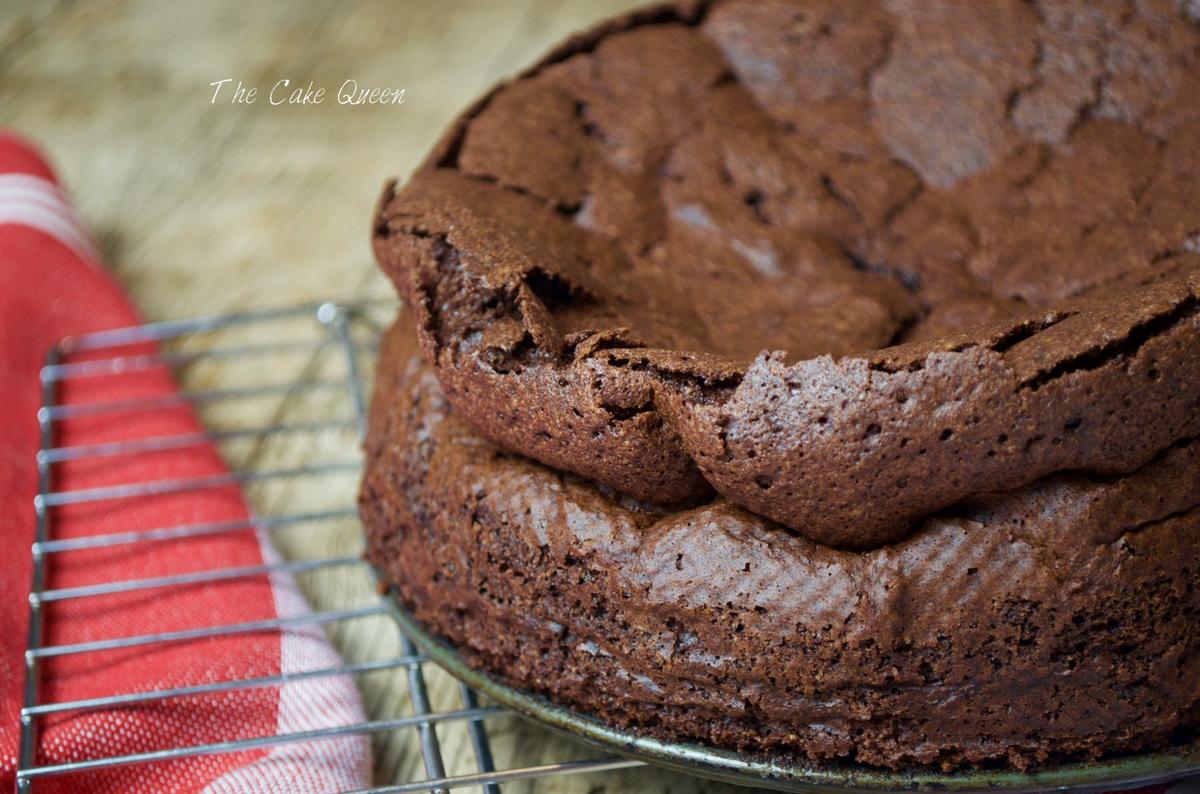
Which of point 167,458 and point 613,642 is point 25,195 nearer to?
point 167,458

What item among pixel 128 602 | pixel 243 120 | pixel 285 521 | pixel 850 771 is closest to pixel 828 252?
pixel 850 771

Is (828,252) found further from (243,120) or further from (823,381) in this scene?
(243,120)

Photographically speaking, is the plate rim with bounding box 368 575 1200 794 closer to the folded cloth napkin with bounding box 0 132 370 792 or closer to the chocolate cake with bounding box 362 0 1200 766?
the chocolate cake with bounding box 362 0 1200 766

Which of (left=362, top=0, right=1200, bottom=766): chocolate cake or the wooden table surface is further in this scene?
the wooden table surface

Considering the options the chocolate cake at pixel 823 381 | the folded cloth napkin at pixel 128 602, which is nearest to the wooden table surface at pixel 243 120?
the folded cloth napkin at pixel 128 602

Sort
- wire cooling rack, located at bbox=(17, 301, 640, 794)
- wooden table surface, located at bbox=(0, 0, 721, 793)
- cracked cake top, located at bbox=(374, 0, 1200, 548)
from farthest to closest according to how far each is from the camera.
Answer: wooden table surface, located at bbox=(0, 0, 721, 793), wire cooling rack, located at bbox=(17, 301, 640, 794), cracked cake top, located at bbox=(374, 0, 1200, 548)

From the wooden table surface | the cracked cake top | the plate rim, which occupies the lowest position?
the plate rim

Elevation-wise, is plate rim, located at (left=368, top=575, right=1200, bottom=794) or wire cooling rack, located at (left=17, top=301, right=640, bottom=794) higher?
wire cooling rack, located at (left=17, top=301, right=640, bottom=794)

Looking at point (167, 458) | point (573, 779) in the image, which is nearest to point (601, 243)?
point (573, 779)

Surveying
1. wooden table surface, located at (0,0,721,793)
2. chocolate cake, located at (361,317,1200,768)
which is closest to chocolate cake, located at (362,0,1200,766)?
chocolate cake, located at (361,317,1200,768)
